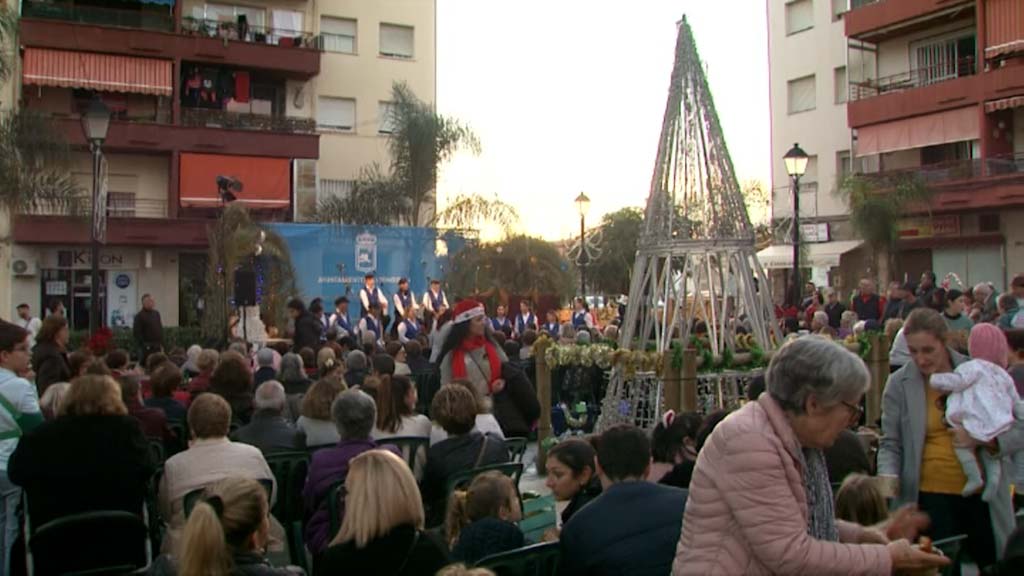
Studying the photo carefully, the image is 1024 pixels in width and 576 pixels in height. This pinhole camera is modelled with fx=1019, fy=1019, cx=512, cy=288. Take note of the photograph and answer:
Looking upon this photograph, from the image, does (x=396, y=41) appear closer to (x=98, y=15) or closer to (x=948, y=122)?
(x=98, y=15)

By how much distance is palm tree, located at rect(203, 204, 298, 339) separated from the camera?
73.0 feet

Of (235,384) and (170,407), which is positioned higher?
(235,384)

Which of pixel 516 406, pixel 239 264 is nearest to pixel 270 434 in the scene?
pixel 516 406

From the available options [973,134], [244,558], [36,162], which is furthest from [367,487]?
[973,134]

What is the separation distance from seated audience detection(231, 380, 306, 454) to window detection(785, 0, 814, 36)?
113 ft

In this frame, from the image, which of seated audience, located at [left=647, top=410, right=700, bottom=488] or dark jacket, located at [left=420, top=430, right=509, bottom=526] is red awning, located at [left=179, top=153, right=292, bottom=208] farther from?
seated audience, located at [left=647, top=410, right=700, bottom=488]

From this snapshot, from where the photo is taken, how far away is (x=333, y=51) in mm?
38156

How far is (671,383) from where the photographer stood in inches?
364

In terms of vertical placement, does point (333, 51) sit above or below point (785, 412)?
above

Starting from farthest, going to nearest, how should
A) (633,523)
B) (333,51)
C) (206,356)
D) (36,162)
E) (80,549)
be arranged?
(333,51), (36,162), (206,356), (80,549), (633,523)

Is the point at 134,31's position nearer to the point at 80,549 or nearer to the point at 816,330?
the point at 816,330

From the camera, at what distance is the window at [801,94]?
37250 mm

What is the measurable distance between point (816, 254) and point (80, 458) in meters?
32.5

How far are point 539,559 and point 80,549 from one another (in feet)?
7.83
